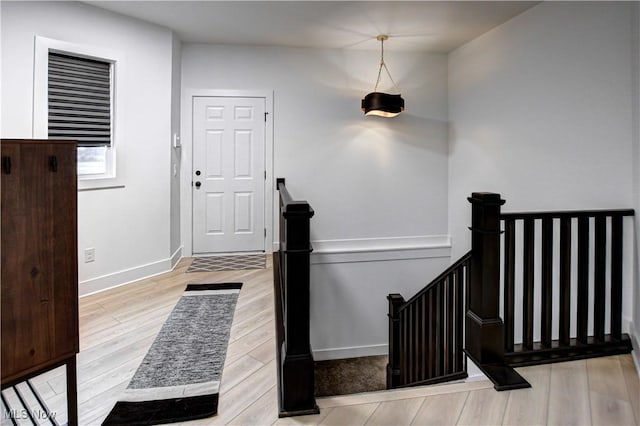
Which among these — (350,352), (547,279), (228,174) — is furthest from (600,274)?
(228,174)

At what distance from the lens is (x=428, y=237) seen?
5.07 m

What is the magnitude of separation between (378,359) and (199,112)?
3822 millimetres

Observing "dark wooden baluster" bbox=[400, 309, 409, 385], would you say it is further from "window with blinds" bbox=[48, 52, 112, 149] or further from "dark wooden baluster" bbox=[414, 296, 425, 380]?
"window with blinds" bbox=[48, 52, 112, 149]

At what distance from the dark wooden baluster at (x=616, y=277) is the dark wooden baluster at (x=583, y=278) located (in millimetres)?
200

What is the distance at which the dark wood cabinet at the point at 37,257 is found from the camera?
3.71 ft

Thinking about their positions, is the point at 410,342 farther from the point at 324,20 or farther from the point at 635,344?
the point at 324,20

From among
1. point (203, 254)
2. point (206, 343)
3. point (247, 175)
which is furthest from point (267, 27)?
point (206, 343)

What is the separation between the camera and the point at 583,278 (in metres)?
2.40

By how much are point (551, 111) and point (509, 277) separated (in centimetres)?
185

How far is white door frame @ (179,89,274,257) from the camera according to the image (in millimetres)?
4445

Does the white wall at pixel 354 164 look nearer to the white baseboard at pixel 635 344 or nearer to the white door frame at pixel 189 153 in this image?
the white door frame at pixel 189 153

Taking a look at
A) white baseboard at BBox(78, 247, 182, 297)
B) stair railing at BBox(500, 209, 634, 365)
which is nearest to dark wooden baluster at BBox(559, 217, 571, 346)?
stair railing at BBox(500, 209, 634, 365)

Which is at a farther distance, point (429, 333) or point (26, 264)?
point (429, 333)

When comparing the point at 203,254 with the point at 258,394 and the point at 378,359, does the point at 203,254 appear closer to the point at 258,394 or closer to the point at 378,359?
the point at 378,359
